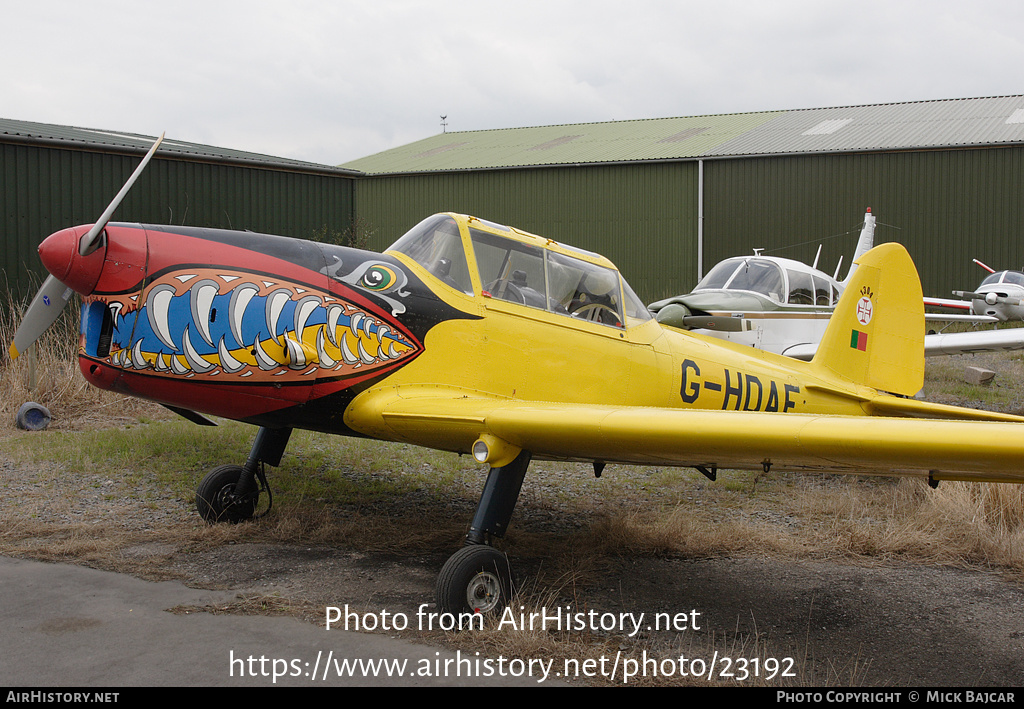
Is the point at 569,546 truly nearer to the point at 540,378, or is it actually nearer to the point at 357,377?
the point at 540,378

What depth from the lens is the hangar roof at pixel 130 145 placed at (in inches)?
509

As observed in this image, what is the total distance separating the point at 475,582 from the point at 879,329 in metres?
4.95

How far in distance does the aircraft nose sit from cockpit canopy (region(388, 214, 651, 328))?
1774mm

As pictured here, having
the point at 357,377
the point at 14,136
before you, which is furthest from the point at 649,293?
the point at 357,377

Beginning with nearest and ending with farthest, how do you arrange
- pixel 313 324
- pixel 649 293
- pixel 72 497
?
pixel 313 324
pixel 72 497
pixel 649 293

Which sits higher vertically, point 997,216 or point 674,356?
point 997,216

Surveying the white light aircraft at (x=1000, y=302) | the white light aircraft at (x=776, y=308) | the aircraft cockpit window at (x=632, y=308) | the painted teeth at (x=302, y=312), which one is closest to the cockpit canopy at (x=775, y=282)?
the white light aircraft at (x=776, y=308)

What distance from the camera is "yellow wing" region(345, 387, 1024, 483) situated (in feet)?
11.0

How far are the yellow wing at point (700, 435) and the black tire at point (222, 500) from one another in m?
1.65

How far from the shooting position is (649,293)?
75.2 ft

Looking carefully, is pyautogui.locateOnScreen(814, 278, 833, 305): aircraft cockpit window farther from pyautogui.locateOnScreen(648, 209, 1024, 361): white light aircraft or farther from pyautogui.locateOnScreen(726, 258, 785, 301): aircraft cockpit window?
pyautogui.locateOnScreen(726, 258, 785, 301): aircraft cockpit window

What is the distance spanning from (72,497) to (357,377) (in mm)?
3310

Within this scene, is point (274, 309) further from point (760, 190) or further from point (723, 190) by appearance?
point (760, 190)

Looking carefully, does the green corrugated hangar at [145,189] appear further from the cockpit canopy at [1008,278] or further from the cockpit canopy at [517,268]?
the cockpit canopy at [1008,278]
